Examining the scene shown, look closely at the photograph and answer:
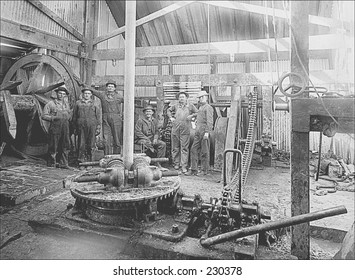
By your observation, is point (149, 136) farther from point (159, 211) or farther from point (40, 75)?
point (159, 211)

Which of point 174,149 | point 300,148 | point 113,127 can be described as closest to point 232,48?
point 174,149

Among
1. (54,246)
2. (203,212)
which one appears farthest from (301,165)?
(54,246)

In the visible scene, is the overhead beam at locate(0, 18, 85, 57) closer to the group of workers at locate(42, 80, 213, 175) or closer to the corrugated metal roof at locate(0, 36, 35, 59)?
the corrugated metal roof at locate(0, 36, 35, 59)

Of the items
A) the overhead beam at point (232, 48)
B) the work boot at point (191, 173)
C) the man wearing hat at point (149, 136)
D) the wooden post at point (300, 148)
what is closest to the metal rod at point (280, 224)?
the wooden post at point (300, 148)

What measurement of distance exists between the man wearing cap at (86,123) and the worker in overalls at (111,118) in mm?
396

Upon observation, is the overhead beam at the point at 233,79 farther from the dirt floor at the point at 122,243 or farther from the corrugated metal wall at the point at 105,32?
the corrugated metal wall at the point at 105,32

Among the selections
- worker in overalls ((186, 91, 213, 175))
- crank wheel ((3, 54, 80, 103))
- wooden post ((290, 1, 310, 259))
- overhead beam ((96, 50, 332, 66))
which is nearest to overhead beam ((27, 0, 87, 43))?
crank wheel ((3, 54, 80, 103))

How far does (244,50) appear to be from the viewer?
7469mm

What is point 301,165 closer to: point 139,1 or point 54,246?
point 54,246

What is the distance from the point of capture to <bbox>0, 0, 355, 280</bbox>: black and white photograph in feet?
7.16

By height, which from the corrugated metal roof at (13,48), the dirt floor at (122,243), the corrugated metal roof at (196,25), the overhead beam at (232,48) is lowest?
the dirt floor at (122,243)

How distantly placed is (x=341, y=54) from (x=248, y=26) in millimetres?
3637

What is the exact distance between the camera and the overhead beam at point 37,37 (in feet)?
21.2

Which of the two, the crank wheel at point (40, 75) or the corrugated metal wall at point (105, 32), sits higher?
the corrugated metal wall at point (105, 32)
